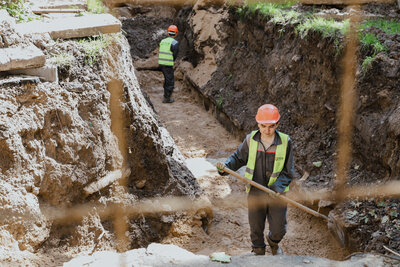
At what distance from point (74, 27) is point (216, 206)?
2813mm

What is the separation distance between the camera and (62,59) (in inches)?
160

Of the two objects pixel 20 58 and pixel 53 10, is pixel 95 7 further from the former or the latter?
pixel 20 58

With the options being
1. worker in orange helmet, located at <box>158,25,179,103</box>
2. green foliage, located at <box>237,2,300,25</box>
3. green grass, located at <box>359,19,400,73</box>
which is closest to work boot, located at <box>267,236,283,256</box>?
green grass, located at <box>359,19,400,73</box>

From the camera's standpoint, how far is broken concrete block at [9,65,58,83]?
3.77 m

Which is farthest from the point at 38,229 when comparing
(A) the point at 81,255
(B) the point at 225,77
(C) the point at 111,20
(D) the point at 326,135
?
(B) the point at 225,77

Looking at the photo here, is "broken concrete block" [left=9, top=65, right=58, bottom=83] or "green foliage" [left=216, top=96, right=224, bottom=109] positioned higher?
"broken concrete block" [left=9, top=65, right=58, bottom=83]

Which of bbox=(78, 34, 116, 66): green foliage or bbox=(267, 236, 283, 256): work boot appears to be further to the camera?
bbox=(78, 34, 116, 66): green foliage

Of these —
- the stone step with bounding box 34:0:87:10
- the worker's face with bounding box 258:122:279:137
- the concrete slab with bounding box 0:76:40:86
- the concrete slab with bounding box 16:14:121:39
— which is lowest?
the worker's face with bounding box 258:122:279:137

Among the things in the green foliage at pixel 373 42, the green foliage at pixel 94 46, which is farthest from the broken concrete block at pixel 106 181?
the green foliage at pixel 373 42

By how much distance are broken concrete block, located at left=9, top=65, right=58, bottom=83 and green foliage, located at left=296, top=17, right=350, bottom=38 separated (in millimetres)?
3618

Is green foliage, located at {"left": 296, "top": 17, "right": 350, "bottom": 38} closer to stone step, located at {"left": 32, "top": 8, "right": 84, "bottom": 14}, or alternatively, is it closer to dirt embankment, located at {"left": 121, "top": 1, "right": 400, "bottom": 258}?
dirt embankment, located at {"left": 121, "top": 1, "right": 400, "bottom": 258}

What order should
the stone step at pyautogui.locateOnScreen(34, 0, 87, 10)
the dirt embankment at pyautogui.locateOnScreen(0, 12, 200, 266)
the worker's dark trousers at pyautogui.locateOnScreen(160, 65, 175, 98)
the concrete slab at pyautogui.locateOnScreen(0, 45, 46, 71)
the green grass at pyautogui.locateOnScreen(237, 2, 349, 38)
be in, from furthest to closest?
1. the worker's dark trousers at pyautogui.locateOnScreen(160, 65, 175, 98)
2. the stone step at pyautogui.locateOnScreen(34, 0, 87, 10)
3. the green grass at pyautogui.locateOnScreen(237, 2, 349, 38)
4. the concrete slab at pyautogui.locateOnScreen(0, 45, 46, 71)
5. the dirt embankment at pyautogui.locateOnScreen(0, 12, 200, 266)

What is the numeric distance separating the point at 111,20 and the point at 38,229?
252cm

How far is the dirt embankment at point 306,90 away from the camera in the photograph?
4.46 meters
